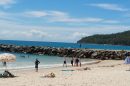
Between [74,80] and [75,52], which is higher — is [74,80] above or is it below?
below

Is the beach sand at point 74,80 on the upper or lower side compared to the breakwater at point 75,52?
lower

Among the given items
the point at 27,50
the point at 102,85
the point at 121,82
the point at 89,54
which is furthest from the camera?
the point at 27,50

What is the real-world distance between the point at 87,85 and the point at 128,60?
34.9ft

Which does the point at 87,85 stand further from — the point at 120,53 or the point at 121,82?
the point at 120,53

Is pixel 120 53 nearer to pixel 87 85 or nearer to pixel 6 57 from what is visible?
pixel 6 57

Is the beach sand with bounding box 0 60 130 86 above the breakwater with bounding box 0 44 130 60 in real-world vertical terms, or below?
below

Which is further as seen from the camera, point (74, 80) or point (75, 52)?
point (75, 52)

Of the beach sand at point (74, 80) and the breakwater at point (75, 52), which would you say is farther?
the breakwater at point (75, 52)

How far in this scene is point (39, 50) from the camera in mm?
90375

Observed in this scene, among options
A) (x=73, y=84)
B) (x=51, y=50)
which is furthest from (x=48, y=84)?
(x=51, y=50)

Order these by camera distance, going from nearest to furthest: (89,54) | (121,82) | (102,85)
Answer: (102,85) < (121,82) < (89,54)

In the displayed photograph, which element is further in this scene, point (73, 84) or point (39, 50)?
point (39, 50)

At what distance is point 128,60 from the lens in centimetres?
2856

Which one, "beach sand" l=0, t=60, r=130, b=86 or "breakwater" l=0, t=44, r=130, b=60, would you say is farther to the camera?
"breakwater" l=0, t=44, r=130, b=60
